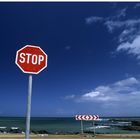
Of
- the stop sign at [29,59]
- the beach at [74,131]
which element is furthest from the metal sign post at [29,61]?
the beach at [74,131]

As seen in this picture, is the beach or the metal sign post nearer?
the metal sign post

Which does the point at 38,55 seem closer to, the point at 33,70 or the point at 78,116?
the point at 33,70

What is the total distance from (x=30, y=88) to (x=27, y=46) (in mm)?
674

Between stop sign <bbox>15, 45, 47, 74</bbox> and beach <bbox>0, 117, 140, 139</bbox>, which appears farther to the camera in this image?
beach <bbox>0, 117, 140, 139</bbox>

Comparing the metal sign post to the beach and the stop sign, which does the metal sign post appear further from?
the beach

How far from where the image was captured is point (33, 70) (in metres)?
5.38

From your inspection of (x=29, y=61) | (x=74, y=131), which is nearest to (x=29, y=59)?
(x=29, y=61)

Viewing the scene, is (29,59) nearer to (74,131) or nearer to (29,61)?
(29,61)

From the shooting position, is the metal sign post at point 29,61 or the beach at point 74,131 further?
the beach at point 74,131

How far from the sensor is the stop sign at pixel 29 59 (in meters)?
5.32

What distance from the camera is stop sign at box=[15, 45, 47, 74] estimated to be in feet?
17.5

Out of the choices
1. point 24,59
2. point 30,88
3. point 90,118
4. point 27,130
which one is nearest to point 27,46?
point 24,59

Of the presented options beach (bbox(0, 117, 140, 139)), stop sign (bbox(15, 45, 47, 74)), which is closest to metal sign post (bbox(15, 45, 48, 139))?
stop sign (bbox(15, 45, 47, 74))

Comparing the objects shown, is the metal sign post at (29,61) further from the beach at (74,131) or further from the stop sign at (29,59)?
the beach at (74,131)
